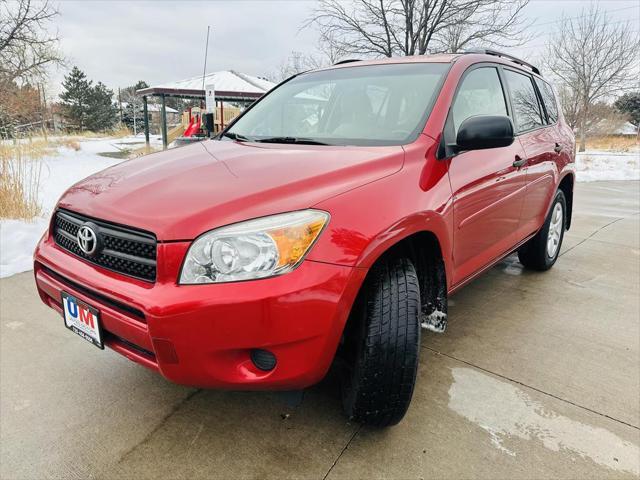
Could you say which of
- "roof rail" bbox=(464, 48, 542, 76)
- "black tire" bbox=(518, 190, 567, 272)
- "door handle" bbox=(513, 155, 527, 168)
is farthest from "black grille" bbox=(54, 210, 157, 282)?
"black tire" bbox=(518, 190, 567, 272)

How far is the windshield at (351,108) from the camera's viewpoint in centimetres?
219

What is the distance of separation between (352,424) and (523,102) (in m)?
2.50

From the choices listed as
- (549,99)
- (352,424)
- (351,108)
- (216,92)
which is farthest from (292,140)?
(216,92)

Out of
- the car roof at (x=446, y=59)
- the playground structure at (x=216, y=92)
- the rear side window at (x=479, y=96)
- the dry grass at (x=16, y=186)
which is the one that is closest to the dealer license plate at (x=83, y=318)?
the rear side window at (x=479, y=96)

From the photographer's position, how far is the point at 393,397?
1673 mm

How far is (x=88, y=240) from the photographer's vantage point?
66.2 inches

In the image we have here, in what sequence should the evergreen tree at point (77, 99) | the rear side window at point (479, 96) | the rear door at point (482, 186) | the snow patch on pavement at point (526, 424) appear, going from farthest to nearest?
1. the evergreen tree at point (77, 99)
2. the rear side window at point (479, 96)
3. the rear door at point (482, 186)
4. the snow patch on pavement at point (526, 424)

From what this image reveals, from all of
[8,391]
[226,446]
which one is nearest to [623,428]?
[226,446]

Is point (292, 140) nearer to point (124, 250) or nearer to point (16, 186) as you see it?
point (124, 250)

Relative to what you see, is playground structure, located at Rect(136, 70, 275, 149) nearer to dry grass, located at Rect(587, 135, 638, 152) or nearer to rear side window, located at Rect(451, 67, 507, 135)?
rear side window, located at Rect(451, 67, 507, 135)

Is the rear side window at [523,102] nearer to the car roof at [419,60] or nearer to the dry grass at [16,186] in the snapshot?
the car roof at [419,60]

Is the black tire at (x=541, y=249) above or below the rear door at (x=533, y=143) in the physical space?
below

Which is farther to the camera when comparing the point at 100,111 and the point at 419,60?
the point at 100,111

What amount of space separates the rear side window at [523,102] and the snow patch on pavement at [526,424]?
1.68m
